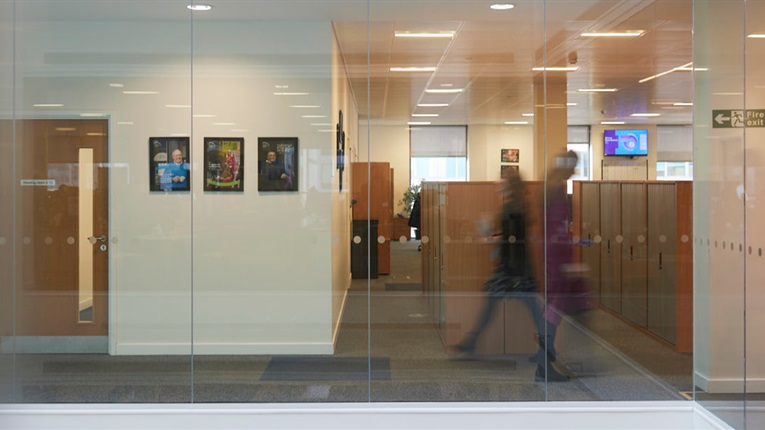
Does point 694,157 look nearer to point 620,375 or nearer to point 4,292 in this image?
point 620,375

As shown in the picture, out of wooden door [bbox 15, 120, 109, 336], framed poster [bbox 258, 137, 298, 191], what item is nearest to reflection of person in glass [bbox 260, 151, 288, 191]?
framed poster [bbox 258, 137, 298, 191]

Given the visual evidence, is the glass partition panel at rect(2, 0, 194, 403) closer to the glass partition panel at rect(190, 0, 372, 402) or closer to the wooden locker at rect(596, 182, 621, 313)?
the glass partition panel at rect(190, 0, 372, 402)

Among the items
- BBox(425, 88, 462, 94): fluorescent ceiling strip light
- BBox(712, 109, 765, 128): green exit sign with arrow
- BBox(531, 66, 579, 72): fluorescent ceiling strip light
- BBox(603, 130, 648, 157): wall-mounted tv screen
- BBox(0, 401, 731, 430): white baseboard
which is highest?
BBox(531, 66, 579, 72): fluorescent ceiling strip light

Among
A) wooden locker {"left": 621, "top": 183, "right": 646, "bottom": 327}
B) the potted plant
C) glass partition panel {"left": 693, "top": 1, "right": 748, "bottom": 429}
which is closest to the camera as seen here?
glass partition panel {"left": 693, "top": 1, "right": 748, "bottom": 429}

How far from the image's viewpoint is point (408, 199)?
5918 millimetres

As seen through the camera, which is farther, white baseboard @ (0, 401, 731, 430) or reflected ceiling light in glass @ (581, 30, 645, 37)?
reflected ceiling light in glass @ (581, 30, 645, 37)

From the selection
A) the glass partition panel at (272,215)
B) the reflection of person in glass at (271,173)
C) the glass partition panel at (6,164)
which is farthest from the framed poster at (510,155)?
the glass partition panel at (6,164)

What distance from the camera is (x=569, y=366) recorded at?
20.3ft

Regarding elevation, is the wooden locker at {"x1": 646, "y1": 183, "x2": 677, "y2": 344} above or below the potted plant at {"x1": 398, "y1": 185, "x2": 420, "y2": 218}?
below

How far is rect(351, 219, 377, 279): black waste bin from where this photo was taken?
5.92 m

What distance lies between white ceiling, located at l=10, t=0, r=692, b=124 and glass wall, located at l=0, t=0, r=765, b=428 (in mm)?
17

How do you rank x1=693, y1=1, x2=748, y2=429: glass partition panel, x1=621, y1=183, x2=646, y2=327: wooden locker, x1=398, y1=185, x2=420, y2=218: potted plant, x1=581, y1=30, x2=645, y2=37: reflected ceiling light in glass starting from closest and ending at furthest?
x1=693, y1=1, x2=748, y2=429: glass partition panel < x1=398, y1=185, x2=420, y2=218: potted plant < x1=621, y1=183, x2=646, y2=327: wooden locker < x1=581, y1=30, x2=645, y2=37: reflected ceiling light in glass

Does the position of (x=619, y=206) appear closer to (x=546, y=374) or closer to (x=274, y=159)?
(x=546, y=374)

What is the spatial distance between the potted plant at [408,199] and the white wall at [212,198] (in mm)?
472
